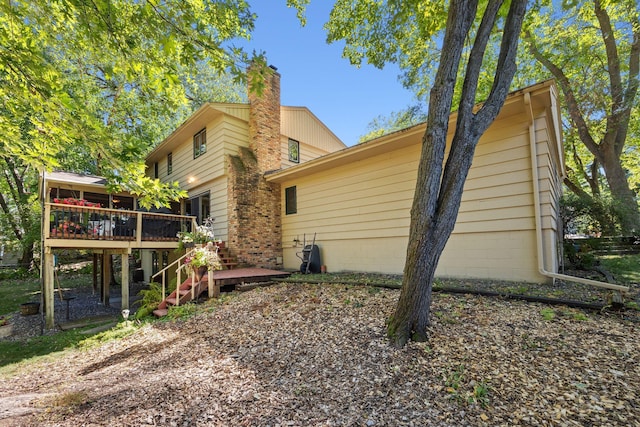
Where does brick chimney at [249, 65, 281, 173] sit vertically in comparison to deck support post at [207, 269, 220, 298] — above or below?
above

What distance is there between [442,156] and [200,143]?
402 inches

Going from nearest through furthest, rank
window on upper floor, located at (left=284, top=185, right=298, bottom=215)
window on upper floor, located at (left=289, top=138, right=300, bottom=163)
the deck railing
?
the deck railing
window on upper floor, located at (left=284, top=185, right=298, bottom=215)
window on upper floor, located at (left=289, top=138, right=300, bottom=163)

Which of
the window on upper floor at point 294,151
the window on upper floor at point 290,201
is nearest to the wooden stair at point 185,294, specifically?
the window on upper floor at point 290,201

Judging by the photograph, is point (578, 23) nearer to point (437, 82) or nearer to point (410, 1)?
point (410, 1)

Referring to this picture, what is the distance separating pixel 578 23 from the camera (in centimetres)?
1133

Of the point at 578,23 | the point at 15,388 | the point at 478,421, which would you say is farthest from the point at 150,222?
the point at 578,23

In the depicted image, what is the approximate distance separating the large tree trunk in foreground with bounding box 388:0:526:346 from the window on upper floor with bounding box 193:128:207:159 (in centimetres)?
942

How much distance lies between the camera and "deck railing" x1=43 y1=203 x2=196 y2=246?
7.42 meters

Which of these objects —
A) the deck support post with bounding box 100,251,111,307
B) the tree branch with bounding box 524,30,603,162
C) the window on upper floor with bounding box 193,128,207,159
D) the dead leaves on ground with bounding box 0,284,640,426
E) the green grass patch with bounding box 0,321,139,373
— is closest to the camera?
the dead leaves on ground with bounding box 0,284,640,426

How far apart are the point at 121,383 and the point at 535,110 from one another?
7691mm

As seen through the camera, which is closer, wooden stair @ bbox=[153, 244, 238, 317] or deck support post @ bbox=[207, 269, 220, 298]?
wooden stair @ bbox=[153, 244, 238, 317]

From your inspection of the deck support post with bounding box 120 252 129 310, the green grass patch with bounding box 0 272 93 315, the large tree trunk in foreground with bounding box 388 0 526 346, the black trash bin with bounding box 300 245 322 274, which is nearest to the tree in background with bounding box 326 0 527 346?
the large tree trunk in foreground with bounding box 388 0 526 346

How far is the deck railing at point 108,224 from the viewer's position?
7.42 metres

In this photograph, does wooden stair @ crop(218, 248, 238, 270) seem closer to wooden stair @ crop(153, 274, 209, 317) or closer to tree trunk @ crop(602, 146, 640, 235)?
wooden stair @ crop(153, 274, 209, 317)
